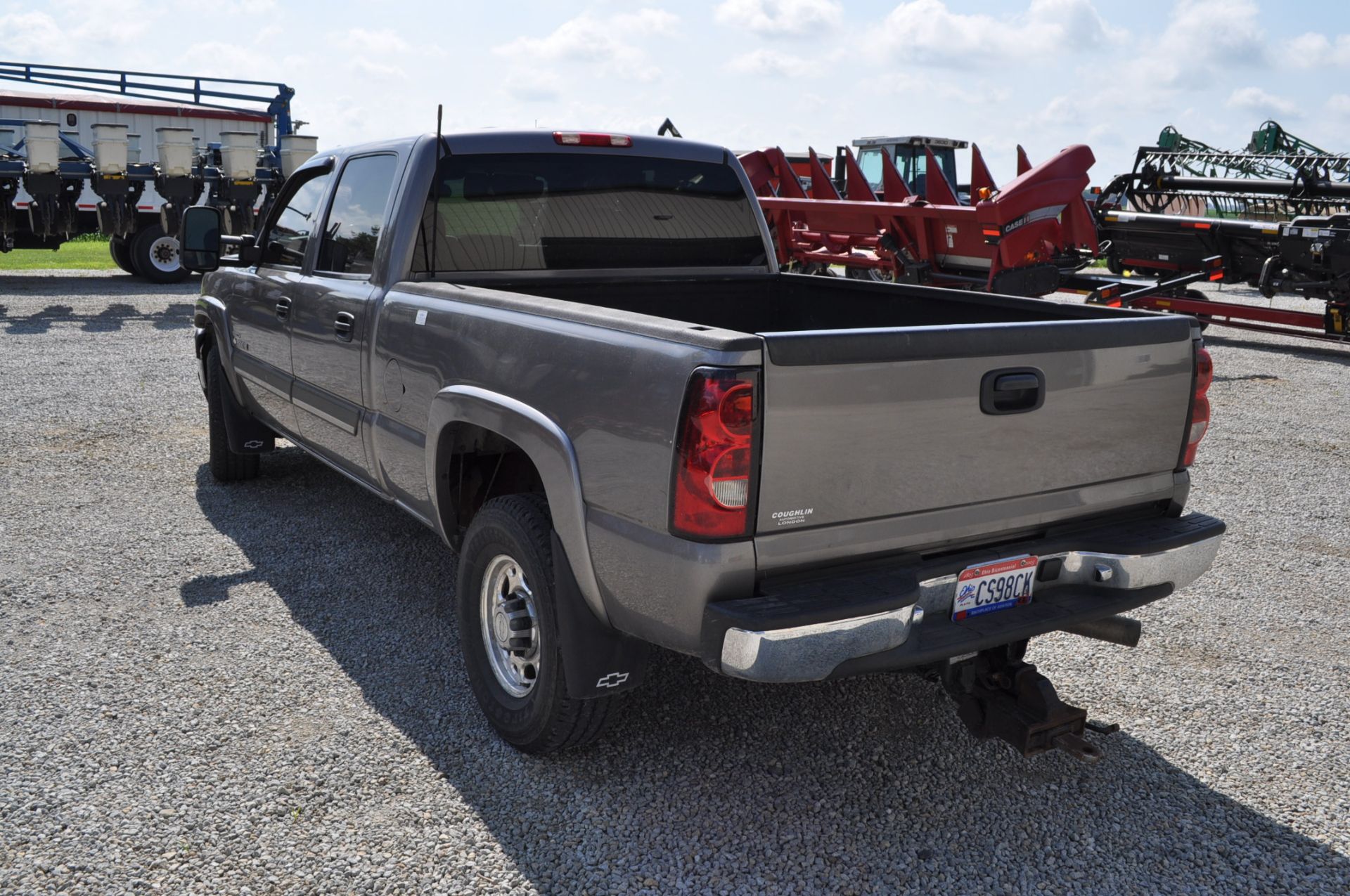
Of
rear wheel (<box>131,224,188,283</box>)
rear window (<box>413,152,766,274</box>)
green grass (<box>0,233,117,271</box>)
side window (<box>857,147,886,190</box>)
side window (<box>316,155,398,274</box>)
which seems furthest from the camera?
green grass (<box>0,233,117,271</box>)

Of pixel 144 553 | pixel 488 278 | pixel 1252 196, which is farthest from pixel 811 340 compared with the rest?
pixel 1252 196

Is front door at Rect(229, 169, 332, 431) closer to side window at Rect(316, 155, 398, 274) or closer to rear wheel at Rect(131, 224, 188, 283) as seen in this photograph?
side window at Rect(316, 155, 398, 274)

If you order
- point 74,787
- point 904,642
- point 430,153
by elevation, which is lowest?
point 74,787

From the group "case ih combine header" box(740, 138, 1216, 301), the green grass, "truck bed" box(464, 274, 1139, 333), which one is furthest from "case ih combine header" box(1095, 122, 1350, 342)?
the green grass

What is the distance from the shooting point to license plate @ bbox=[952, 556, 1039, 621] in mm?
2842

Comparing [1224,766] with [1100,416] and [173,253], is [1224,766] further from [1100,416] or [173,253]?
[173,253]

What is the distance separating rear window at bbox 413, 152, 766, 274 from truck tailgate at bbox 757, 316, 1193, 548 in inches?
70.6

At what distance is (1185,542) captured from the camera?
10.3ft

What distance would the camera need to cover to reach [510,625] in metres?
3.29

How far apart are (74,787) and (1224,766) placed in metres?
3.38

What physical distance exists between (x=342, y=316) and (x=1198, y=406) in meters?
3.04

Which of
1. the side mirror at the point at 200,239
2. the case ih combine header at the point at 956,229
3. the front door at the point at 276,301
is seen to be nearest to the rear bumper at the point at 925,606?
the front door at the point at 276,301

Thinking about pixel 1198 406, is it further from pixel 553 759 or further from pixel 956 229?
→ pixel 956 229

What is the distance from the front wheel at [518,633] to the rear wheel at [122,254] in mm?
16762
